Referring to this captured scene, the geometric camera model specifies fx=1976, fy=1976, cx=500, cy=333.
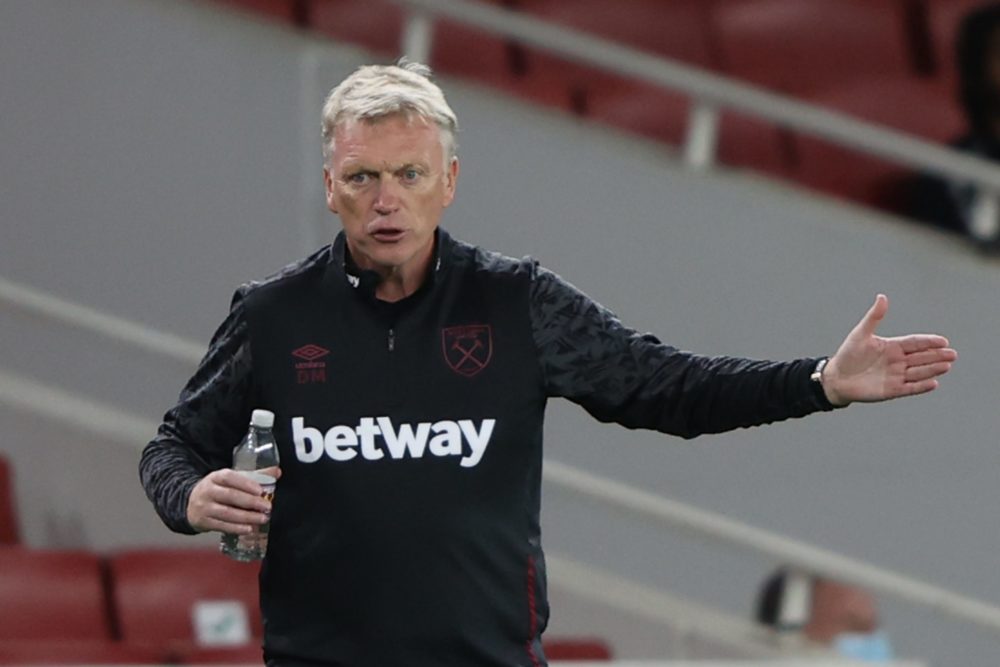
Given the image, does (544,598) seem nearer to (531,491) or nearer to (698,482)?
(531,491)

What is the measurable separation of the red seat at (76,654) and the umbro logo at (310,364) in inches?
62.8

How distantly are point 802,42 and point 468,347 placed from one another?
3.71 meters

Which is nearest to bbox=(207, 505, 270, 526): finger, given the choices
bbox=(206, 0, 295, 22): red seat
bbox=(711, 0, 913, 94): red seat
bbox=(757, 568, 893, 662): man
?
bbox=(757, 568, 893, 662): man

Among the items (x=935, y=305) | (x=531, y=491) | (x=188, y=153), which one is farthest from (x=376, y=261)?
(x=935, y=305)

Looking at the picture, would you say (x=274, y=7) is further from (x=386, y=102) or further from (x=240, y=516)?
(x=240, y=516)

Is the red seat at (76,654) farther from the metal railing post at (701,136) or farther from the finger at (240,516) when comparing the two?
the metal railing post at (701,136)

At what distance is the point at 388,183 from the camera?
8.67 ft

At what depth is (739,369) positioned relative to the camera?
266 centimetres

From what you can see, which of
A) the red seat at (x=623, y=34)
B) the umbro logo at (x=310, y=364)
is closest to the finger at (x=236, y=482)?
the umbro logo at (x=310, y=364)

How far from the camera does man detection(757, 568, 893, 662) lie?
4801 mm

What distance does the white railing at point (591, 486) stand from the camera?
4.57m

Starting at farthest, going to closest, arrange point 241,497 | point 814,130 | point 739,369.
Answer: point 814,130 → point 739,369 → point 241,497

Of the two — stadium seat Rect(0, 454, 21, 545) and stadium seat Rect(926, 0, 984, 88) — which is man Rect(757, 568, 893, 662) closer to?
stadium seat Rect(0, 454, 21, 545)

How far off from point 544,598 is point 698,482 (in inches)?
106
